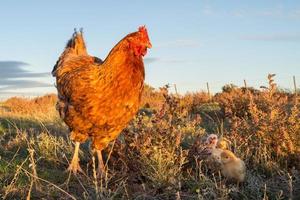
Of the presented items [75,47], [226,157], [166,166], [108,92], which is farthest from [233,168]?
[75,47]

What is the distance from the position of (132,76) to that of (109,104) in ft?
1.42

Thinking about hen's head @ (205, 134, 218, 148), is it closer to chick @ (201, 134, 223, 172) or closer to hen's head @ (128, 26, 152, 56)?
chick @ (201, 134, 223, 172)

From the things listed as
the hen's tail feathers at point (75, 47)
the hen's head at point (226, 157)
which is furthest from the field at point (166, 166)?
the hen's tail feathers at point (75, 47)

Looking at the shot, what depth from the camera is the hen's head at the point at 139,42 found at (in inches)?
220

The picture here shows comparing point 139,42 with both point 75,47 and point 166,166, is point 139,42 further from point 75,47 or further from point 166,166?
point 75,47

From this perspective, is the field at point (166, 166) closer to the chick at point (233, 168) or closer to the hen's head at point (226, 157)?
the chick at point (233, 168)


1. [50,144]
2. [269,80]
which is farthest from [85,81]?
[269,80]

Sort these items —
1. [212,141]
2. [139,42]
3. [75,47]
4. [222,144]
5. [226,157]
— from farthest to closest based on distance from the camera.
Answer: [75,47], [222,144], [212,141], [139,42], [226,157]

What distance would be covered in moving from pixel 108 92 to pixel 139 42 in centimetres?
71

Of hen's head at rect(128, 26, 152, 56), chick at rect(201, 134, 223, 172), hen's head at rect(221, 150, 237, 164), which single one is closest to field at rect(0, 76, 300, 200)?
chick at rect(201, 134, 223, 172)

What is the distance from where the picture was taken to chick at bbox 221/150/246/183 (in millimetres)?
5230

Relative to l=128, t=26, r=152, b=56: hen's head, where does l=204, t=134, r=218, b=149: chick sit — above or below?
below

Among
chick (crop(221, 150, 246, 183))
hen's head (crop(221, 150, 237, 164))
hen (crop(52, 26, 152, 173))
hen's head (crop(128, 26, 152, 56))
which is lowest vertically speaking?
chick (crop(221, 150, 246, 183))

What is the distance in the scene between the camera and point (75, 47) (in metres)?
7.73
